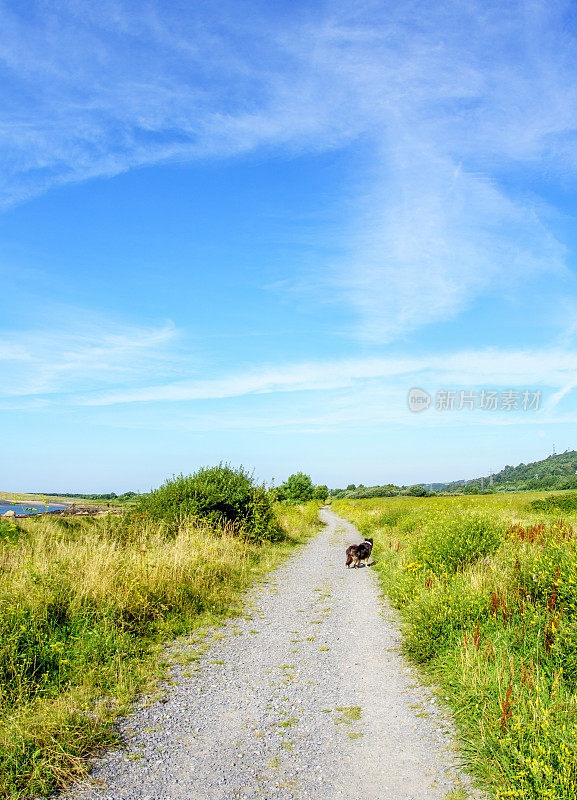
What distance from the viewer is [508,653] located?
513 cm

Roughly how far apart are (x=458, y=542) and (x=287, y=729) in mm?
5868

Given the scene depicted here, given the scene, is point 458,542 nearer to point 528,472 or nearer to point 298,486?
point 298,486

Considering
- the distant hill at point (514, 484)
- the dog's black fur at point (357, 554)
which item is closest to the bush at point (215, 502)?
the dog's black fur at point (357, 554)

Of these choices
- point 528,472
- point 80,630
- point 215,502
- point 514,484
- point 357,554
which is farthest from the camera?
point 528,472

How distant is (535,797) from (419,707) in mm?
2086

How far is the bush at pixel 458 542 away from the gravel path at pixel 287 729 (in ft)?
6.42

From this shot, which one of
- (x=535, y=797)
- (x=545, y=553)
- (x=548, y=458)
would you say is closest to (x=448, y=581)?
(x=545, y=553)

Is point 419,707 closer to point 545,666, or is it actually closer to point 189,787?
point 545,666

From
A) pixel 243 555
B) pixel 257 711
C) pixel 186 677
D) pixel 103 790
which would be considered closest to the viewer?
pixel 103 790

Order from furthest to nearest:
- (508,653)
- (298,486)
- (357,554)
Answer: (298,486) → (357,554) → (508,653)

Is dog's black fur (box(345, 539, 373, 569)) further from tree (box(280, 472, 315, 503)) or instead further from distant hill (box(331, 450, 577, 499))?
distant hill (box(331, 450, 577, 499))

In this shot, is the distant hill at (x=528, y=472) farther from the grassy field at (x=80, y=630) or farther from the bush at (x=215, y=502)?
the grassy field at (x=80, y=630)

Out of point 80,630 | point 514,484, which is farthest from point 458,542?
point 514,484

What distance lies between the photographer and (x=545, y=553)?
267 inches
